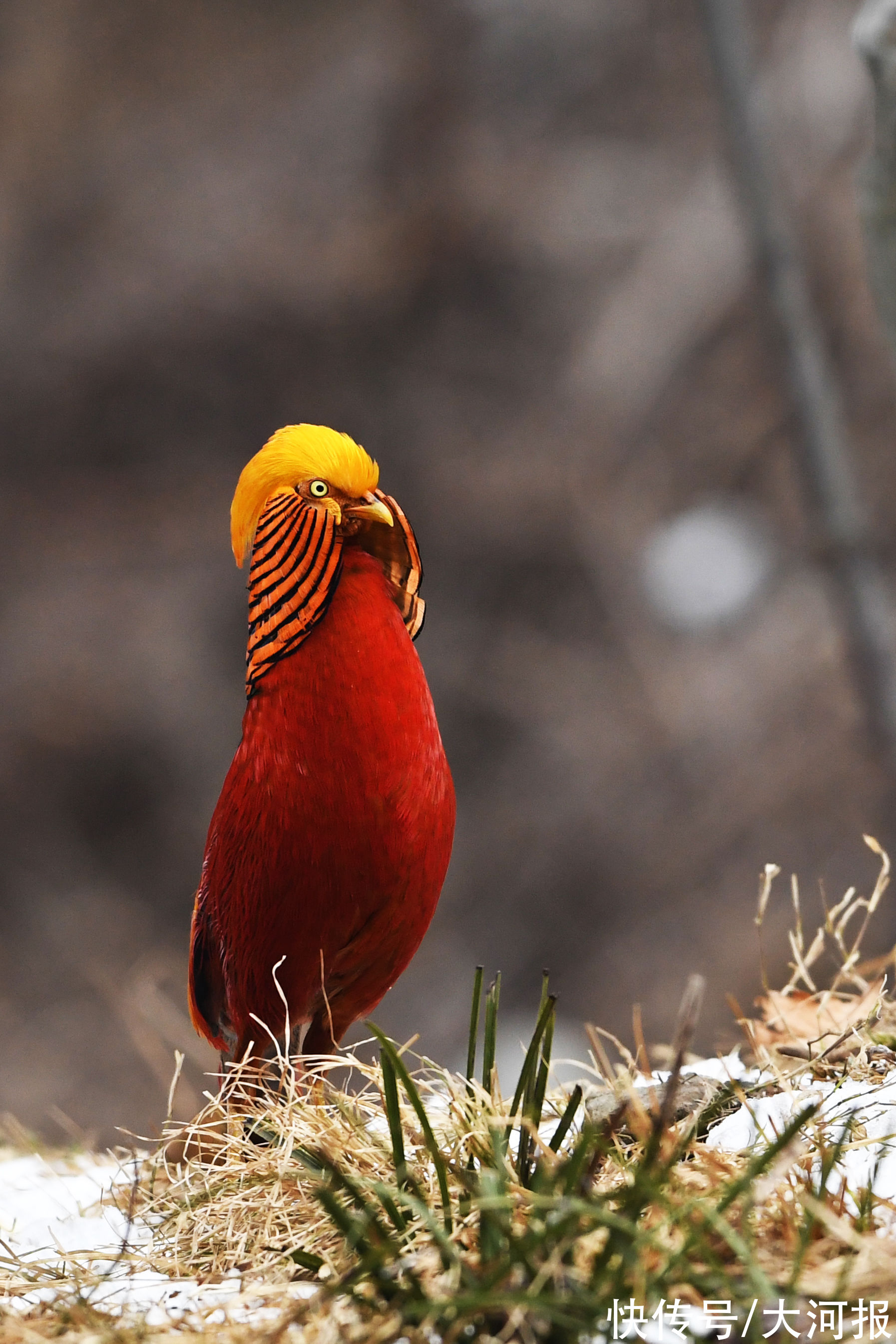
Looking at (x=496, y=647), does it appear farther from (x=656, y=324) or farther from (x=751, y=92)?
(x=751, y=92)

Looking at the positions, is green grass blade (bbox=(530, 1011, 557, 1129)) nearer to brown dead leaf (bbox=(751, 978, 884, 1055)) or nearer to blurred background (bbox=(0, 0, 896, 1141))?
brown dead leaf (bbox=(751, 978, 884, 1055))

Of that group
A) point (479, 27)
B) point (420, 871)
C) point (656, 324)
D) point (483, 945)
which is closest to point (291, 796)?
point (420, 871)

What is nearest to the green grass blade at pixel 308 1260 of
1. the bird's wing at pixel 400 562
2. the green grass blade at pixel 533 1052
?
the green grass blade at pixel 533 1052

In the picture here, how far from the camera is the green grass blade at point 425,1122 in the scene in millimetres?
595

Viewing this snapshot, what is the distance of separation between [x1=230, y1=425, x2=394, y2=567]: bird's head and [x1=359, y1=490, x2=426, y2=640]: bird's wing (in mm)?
17

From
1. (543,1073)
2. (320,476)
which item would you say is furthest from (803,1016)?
(320,476)

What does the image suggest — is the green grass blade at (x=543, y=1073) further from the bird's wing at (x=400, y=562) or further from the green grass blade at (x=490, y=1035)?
the bird's wing at (x=400, y=562)

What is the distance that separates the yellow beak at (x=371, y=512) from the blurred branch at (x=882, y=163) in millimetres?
519

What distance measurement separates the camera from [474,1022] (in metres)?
0.74

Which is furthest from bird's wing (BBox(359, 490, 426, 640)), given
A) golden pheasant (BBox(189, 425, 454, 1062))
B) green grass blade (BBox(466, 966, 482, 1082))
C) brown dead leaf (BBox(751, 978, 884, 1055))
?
brown dead leaf (BBox(751, 978, 884, 1055))

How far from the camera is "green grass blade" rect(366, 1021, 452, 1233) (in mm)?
595

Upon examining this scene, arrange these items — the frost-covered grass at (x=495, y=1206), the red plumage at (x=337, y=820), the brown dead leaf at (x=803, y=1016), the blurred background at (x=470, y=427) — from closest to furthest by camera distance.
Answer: the frost-covered grass at (x=495, y=1206) → the red plumage at (x=337, y=820) → the brown dead leaf at (x=803, y=1016) → the blurred background at (x=470, y=427)

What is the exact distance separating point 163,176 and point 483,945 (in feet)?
7.38

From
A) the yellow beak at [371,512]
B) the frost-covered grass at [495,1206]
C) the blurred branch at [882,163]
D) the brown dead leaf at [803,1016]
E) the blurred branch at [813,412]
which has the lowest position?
the frost-covered grass at [495,1206]
